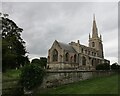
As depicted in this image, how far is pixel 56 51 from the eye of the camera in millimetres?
64188

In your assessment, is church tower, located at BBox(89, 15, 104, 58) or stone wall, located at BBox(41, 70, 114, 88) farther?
church tower, located at BBox(89, 15, 104, 58)

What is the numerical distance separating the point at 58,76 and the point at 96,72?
11536 mm

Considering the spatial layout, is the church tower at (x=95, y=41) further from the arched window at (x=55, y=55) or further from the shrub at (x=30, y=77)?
the shrub at (x=30, y=77)

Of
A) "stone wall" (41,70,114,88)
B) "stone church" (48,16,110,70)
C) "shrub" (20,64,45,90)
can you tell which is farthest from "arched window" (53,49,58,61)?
"shrub" (20,64,45,90)

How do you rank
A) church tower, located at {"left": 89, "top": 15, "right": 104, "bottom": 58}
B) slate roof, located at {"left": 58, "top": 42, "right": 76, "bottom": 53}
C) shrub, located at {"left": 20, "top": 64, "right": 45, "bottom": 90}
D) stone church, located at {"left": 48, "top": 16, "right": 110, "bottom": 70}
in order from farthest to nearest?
church tower, located at {"left": 89, "top": 15, "right": 104, "bottom": 58} → slate roof, located at {"left": 58, "top": 42, "right": 76, "bottom": 53} → stone church, located at {"left": 48, "top": 16, "right": 110, "bottom": 70} → shrub, located at {"left": 20, "top": 64, "right": 45, "bottom": 90}

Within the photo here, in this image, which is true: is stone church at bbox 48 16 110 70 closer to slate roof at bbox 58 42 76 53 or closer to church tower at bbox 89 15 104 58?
slate roof at bbox 58 42 76 53

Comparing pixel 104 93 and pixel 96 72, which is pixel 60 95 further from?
pixel 96 72

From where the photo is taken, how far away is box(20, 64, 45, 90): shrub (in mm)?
36625

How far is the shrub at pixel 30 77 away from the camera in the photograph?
3662 centimetres

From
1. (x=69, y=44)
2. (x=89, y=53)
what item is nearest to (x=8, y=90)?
(x=69, y=44)

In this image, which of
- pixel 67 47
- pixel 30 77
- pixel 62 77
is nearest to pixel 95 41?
pixel 67 47

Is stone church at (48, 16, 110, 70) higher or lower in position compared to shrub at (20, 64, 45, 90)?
higher

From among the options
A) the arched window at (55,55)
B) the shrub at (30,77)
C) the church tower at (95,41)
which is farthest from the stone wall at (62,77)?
the church tower at (95,41)

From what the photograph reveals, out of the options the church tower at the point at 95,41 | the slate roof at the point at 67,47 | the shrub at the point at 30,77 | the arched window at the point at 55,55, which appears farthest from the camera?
the church tower at the point at 95,41
